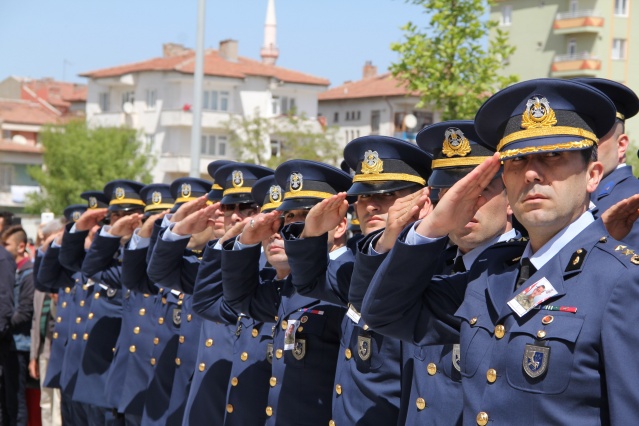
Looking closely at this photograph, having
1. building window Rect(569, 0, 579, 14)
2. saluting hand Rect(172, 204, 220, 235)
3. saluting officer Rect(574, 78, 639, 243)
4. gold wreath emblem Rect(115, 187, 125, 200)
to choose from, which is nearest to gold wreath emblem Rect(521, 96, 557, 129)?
saluting officer Rect(574, 78, 639, 243)

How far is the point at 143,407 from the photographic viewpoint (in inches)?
336

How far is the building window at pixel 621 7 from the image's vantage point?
56.2m

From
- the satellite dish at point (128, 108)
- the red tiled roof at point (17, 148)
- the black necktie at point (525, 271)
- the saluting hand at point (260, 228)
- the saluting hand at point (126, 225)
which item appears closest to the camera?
the black necktie at point (525, 271)

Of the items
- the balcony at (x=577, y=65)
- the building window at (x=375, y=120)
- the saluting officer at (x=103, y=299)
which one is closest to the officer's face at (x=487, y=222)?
the saluting officer at (x=103, y=299)

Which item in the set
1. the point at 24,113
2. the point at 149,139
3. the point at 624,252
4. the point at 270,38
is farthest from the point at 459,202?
the point at 270,38

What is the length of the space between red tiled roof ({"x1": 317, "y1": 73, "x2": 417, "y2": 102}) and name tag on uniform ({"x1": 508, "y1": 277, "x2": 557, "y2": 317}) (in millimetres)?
59877

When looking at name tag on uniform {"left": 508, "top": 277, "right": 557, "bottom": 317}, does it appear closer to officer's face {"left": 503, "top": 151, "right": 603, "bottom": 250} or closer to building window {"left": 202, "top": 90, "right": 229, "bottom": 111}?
officer's face {"left": 503, "top": 151, "right": 603, "bottom": 250}

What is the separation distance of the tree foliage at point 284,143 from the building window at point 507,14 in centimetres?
1688

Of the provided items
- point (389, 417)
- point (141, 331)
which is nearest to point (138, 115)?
point (141, 331)

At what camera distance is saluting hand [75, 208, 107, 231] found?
31.2 feet

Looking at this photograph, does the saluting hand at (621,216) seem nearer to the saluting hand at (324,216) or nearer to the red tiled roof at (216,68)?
the saluting hand at (324,216)

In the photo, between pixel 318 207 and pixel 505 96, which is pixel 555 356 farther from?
pixel 318 207

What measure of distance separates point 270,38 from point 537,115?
281 ft

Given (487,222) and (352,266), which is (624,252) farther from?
(352,266)
